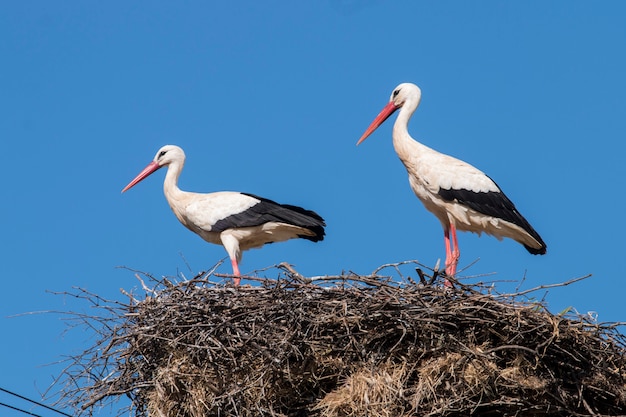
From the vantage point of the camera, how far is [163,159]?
38.5 feet

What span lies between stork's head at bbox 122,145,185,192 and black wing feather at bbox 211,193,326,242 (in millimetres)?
1215

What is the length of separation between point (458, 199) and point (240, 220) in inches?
72.6

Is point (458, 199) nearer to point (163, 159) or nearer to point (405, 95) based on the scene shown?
point (405, 95)

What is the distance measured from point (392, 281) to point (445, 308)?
0.40 m

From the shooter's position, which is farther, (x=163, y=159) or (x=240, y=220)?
Answer: (x=163, y=159)

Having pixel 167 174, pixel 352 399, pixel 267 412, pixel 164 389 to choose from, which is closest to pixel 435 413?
pixel 352 399

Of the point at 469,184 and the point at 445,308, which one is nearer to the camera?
the point at 445,308

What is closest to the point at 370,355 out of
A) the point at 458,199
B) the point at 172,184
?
the point at 458,199

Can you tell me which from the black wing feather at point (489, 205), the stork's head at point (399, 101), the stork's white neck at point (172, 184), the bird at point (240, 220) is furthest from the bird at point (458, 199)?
the stork's white neck at point (172, 184)

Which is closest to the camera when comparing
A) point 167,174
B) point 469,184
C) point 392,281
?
point 392,281

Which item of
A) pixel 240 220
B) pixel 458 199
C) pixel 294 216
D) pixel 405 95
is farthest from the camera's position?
pixel 405 95

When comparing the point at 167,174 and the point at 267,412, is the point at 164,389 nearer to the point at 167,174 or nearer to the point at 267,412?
the point at 267,412

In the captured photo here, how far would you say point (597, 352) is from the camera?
25.3 feet

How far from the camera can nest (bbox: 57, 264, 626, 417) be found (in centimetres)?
748
